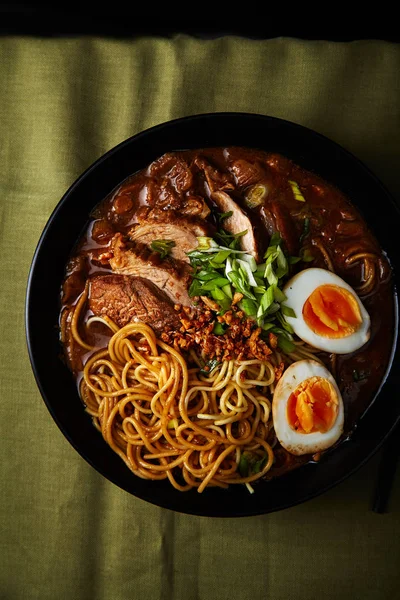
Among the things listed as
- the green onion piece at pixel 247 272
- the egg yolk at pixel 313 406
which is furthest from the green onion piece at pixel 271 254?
the egg yolk at pixel 313 406

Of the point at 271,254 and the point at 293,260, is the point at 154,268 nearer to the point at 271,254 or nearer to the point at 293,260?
the point at 271,254

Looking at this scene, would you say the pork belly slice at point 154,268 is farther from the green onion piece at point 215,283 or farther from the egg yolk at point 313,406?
the egg yolk at point 313,406

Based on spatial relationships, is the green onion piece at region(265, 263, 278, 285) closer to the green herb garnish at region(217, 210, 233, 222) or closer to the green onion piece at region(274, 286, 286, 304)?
the green onion piece at region(274, 286, 286, 304)

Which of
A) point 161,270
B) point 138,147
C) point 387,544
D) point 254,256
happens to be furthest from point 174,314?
point 387,544

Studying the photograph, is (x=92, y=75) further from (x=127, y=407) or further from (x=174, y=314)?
(x=127, y=407)

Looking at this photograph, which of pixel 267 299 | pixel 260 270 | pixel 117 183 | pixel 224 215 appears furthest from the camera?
pixel 117 183

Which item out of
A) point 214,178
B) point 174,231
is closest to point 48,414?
point 174,231
